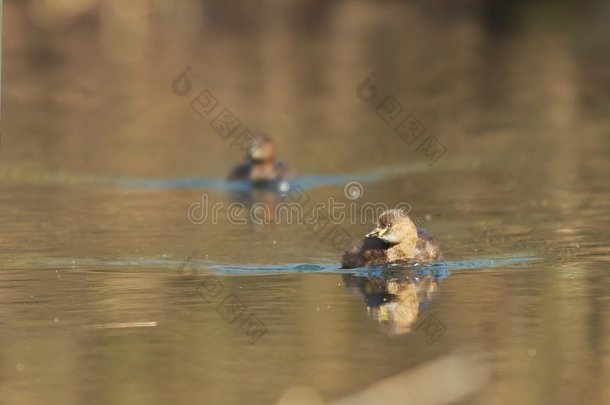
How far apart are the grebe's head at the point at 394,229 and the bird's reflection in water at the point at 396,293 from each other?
0.28m

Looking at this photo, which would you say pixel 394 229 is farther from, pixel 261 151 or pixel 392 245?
pixel 261 151

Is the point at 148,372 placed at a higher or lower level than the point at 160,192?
lower

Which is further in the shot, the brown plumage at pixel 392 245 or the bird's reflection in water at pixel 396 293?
the brown plumage at pixel 392 245

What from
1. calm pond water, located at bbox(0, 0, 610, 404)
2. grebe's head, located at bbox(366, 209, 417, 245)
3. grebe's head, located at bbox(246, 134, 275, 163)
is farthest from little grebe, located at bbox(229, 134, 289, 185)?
grebe's head, located at bbox(366, 209, 417, 245)

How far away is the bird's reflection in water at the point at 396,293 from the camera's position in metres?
10.6

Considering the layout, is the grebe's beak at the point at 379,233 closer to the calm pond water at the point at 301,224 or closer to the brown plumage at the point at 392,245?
Result: the brown plumage at the point at 392,245

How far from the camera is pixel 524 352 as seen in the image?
31.3ft

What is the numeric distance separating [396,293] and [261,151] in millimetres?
7933

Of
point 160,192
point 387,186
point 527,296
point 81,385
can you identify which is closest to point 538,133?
point 387,186

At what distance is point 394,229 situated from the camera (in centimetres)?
1269

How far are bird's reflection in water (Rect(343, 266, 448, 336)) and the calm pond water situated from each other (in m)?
0.04

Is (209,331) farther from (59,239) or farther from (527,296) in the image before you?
(59,239)

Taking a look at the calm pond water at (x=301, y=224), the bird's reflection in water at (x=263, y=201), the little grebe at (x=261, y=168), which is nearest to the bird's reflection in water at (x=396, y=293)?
the calm pond water at (x=301, y=224)

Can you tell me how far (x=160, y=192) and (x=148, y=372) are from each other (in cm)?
935
